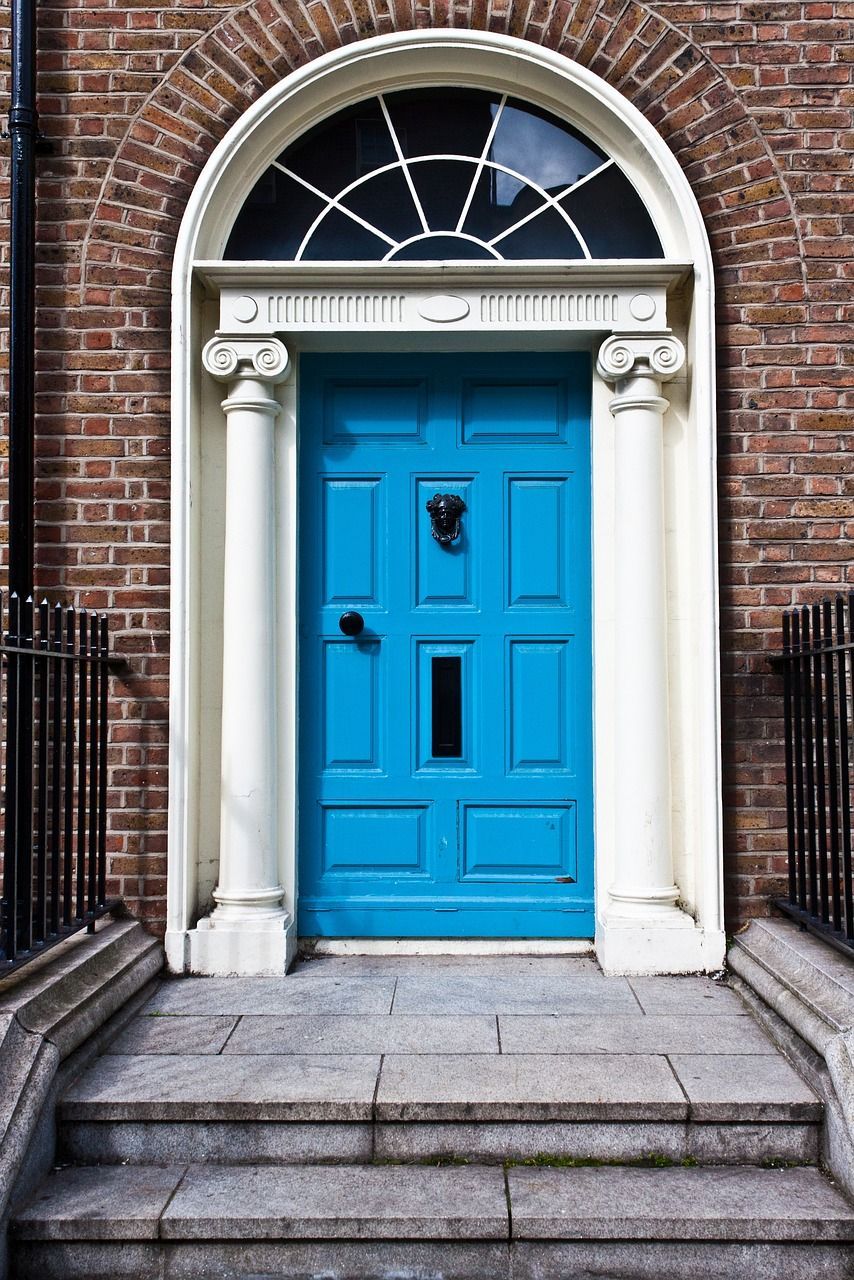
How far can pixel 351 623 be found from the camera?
4.55m

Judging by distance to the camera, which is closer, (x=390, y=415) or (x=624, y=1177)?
(x=624, y=1177)

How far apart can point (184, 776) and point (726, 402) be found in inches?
109

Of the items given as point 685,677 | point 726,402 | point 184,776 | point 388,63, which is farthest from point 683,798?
point 388,63

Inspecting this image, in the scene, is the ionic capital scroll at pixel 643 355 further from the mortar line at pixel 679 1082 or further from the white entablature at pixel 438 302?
the mortar line at pixel 679 1082

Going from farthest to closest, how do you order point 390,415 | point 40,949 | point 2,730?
point 390,415 → point 2,730 → point 40,949

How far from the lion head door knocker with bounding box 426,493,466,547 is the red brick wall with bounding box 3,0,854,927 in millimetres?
1139

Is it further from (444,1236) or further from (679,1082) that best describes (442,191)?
(444,1236)

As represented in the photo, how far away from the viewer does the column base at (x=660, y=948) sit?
4223mm

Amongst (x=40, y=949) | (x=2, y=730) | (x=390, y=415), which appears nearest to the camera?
(x=40, y=949)

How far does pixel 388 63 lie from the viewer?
Result: 4.45m

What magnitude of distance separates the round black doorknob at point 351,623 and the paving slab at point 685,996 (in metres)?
1.87

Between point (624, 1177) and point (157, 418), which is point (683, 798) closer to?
point (624, 1177)

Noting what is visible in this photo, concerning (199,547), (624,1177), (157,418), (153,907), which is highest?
(157,418)

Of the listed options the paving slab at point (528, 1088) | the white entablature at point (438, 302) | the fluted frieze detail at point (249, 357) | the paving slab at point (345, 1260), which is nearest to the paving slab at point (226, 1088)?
the paving slab at point (528, 1088)
